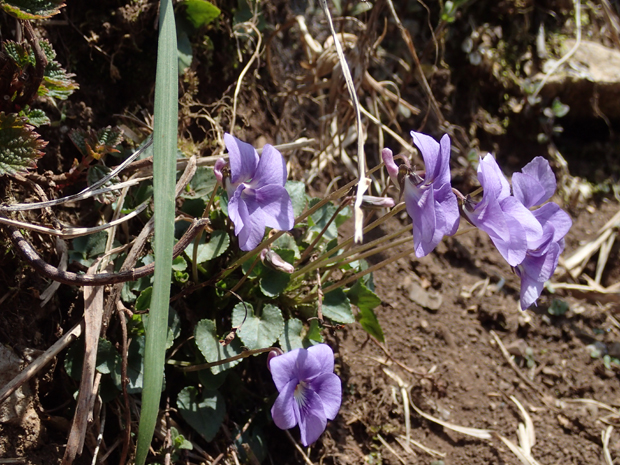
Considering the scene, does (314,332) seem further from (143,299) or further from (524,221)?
(524,221)

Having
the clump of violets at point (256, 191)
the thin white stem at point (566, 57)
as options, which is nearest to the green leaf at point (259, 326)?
the clump of violets at point (256, 191)

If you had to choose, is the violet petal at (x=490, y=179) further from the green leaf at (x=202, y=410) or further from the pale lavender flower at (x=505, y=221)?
the green leaf at (x=202, y=410)

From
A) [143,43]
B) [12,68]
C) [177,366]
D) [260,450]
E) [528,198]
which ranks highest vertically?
[12,68]

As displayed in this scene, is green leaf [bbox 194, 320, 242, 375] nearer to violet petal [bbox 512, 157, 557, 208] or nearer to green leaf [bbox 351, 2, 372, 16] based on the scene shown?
violet petal [bbox 512, 157, 557, 208]

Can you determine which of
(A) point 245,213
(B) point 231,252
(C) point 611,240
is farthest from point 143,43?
(C) point 611,240

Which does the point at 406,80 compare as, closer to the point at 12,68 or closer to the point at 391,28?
the point at 391,28

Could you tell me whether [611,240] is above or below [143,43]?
below
